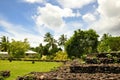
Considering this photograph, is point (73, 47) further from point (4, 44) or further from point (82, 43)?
point (4, 44)

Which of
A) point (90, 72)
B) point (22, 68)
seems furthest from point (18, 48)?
point (90, 72)

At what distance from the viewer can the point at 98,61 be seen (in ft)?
70.7

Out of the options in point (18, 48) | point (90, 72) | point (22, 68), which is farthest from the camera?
point (18, 48)

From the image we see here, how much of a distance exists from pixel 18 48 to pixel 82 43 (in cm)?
1647

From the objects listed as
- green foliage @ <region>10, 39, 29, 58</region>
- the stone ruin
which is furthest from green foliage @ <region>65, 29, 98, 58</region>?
the stone ruin

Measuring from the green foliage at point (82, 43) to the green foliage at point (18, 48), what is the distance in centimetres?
1088

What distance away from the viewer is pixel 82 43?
7925cm

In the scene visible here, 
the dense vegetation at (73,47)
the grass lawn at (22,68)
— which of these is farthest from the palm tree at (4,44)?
the grass lawn at (22,68)

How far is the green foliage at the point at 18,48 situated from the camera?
71.5m

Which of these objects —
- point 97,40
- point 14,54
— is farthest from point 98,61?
point 97,40

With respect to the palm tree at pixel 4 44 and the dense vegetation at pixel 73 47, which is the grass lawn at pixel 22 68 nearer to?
the dense vegetation at pixel 73 47

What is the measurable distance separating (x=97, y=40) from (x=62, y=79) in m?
67.8

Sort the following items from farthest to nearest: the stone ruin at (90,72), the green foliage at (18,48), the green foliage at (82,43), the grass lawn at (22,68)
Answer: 1. the green foliage at (82,43)
2. the green foliage at (18,48)
3. the grass lawn at (22,68)
4. the stone ruin at (90,72)

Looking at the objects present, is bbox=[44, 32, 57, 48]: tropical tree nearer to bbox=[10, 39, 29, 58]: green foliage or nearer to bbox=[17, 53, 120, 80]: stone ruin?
bbox=[10, 39, 29, 58]: green foliage
